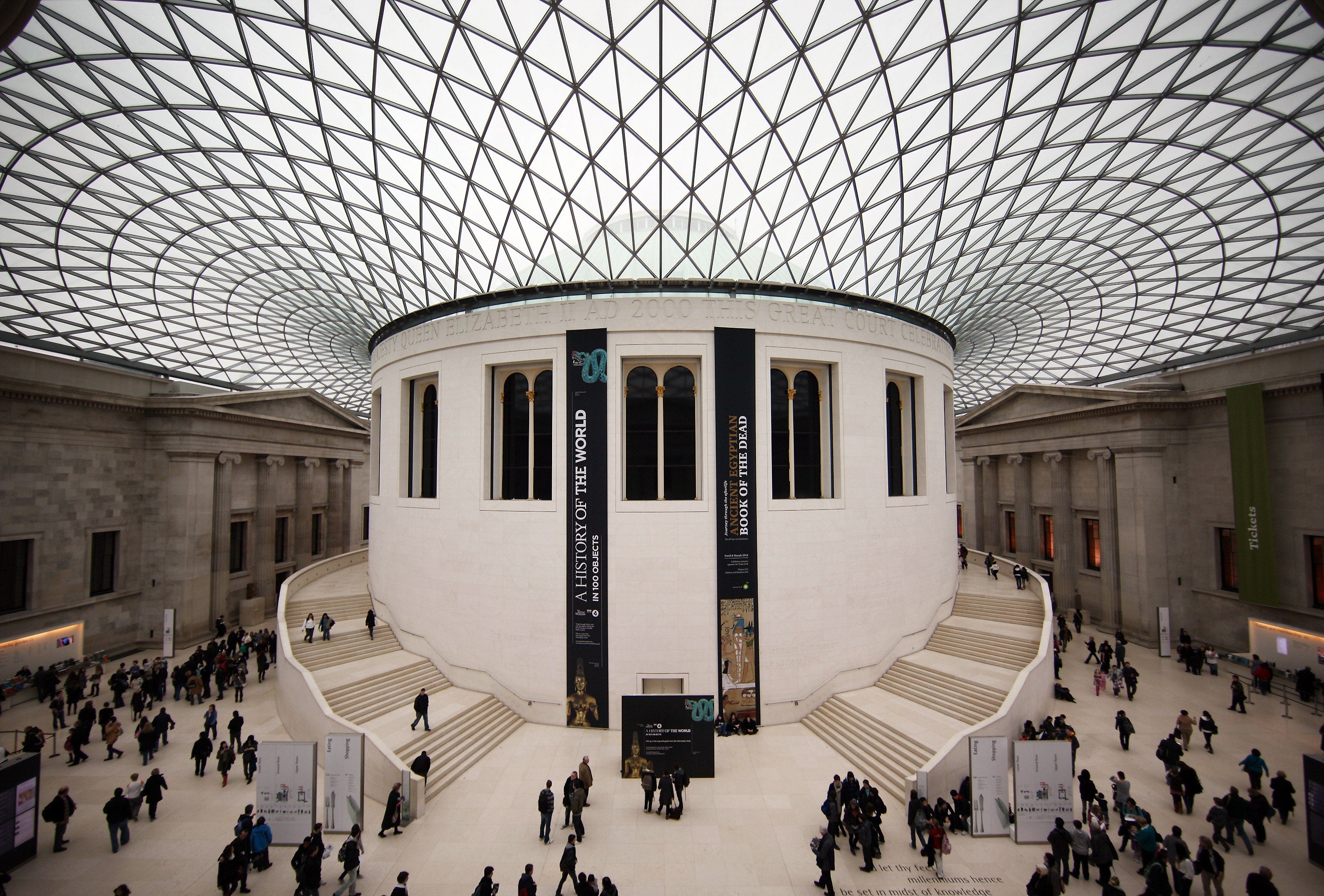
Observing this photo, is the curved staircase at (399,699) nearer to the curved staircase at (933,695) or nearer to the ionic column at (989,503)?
the curved staircase at (933,695)

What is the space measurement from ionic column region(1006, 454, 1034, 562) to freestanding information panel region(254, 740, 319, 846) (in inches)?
1677

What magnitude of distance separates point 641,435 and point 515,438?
529 centimetres

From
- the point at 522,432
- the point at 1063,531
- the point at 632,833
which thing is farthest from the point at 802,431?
the point at 1063,531

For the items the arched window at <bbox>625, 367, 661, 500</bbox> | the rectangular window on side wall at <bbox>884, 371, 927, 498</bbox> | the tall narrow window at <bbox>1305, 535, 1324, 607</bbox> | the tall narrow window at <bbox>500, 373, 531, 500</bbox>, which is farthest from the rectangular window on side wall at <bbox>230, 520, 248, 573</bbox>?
the tall narrow window at <bbox>1305, 535, 1324, 607</bbox>

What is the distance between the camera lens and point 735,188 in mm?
20781

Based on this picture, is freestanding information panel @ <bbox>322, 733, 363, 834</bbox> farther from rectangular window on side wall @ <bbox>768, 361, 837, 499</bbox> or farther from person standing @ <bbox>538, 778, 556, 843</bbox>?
rectangular window on side wall @ <bbox>768, 361, 837, 499</bbox>

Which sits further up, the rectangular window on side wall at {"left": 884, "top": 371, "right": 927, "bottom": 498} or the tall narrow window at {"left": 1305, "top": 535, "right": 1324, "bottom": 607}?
the rectangular window on side wall at {"left": 884, "top": 371, "right": 927, "bottom": 498}

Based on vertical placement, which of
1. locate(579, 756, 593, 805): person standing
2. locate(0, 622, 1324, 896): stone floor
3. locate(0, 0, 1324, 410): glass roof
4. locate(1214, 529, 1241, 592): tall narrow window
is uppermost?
locate(0, 0, 1324, 410): glass roof

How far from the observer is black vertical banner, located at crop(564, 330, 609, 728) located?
18.9m

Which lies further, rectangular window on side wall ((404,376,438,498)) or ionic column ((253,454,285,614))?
ionic column ((253,454,285,614))

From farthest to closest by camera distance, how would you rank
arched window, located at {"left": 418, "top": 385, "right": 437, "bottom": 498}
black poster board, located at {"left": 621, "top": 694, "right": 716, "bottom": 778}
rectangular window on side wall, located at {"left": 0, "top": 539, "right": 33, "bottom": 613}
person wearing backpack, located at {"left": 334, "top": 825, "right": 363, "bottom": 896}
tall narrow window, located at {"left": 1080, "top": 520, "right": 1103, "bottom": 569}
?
1. tall narrow window, located at {"left": 1080, "top": 520, "right": 1103, "bottom": 569}
2. arched window, located at {"left": 418, "top": 385, "right": 437, "bottom": 498}
3. rectangular window on side wall, located at {"left": 0, "top": 539, "right": 33, "bottom": 613}
4. black poster board, located at {"left": 621, "top": 694, "right": 716, "bottom": 778}
5. person wearing backpack, located at {"left": 334, "top": 825, "right": 363, "bottom": 896}

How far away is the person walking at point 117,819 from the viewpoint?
39.6ft

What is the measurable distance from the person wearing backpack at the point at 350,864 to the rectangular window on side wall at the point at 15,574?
2551 centimetres

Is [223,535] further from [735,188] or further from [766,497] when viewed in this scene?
[735,188]
